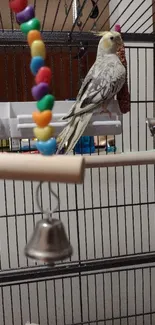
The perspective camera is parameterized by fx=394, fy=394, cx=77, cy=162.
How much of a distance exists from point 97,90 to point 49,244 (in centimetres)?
44

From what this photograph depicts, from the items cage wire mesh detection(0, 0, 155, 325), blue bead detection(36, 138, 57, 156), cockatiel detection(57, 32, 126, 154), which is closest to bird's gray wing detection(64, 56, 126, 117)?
cockatiel detection(57, 32, 126, 154)

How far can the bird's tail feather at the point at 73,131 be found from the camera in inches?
30.2

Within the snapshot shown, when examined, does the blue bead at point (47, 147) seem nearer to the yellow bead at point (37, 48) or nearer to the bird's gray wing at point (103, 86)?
the yellow bead at point (37, 48)

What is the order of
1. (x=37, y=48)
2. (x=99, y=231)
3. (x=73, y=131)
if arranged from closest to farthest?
(x=37, y=48), (x=73, y=131), (x=99, y=231)

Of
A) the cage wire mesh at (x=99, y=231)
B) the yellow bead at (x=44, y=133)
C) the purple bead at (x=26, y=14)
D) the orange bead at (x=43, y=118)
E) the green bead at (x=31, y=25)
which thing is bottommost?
the cage wire mesh at (x=99, y=231)

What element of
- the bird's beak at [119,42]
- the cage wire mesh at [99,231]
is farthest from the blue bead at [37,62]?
the cage wire mesh at [99,231]

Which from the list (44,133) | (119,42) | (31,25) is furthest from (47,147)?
(119,42)

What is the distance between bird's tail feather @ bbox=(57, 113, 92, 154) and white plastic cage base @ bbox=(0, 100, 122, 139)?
36 millimetres

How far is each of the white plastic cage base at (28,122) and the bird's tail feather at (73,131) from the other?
0.12ft

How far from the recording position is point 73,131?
0.79 meters

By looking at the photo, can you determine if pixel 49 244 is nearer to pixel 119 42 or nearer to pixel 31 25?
pixel 31 25

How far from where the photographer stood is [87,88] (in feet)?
2.74

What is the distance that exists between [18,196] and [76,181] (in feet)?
3.22

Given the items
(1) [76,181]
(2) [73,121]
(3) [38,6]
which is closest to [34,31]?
(1) [76,181]
